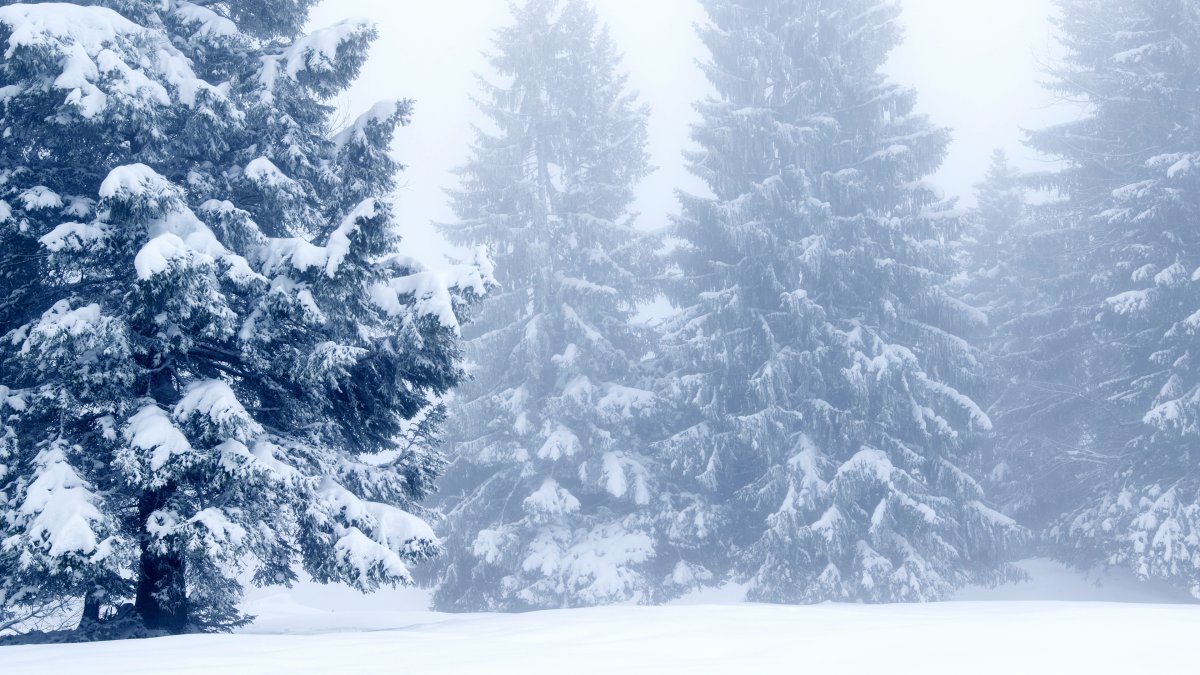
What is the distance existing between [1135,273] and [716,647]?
1645 cm

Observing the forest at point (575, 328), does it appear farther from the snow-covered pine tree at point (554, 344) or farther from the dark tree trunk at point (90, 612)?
the dark tree trunk at point (90, 612)

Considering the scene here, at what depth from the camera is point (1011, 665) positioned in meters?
4.75

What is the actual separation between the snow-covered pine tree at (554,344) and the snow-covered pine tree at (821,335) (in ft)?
5.31

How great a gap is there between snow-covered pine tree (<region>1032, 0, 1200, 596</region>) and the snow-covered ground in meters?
12.2

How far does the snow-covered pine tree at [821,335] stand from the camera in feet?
61.4

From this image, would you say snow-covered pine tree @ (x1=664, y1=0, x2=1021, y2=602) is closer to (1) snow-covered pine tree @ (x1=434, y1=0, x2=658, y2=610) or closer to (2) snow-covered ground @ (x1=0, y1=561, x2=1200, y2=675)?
(1) snow-covered pine tree @ (x1=434, y1=0, x2=658, y2=610)

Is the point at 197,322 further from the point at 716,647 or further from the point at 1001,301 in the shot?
the point at 1001,301

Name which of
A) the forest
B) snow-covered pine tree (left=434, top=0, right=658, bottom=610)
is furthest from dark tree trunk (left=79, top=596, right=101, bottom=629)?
snow-covered pine tree (left=434, top=0, right=658, bottom=610)

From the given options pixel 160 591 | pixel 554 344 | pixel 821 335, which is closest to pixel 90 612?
pixel 160 591

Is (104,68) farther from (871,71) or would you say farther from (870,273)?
(871,71)

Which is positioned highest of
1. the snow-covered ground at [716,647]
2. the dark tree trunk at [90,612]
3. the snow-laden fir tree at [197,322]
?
the snow-laden fir tree at [197,322]

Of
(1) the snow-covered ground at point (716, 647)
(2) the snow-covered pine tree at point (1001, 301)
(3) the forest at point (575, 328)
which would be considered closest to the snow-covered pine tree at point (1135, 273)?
(3) the forest at point (575, 328)

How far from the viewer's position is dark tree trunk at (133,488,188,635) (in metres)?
8.99

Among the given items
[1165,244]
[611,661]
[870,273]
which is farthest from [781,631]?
[1165,244]
